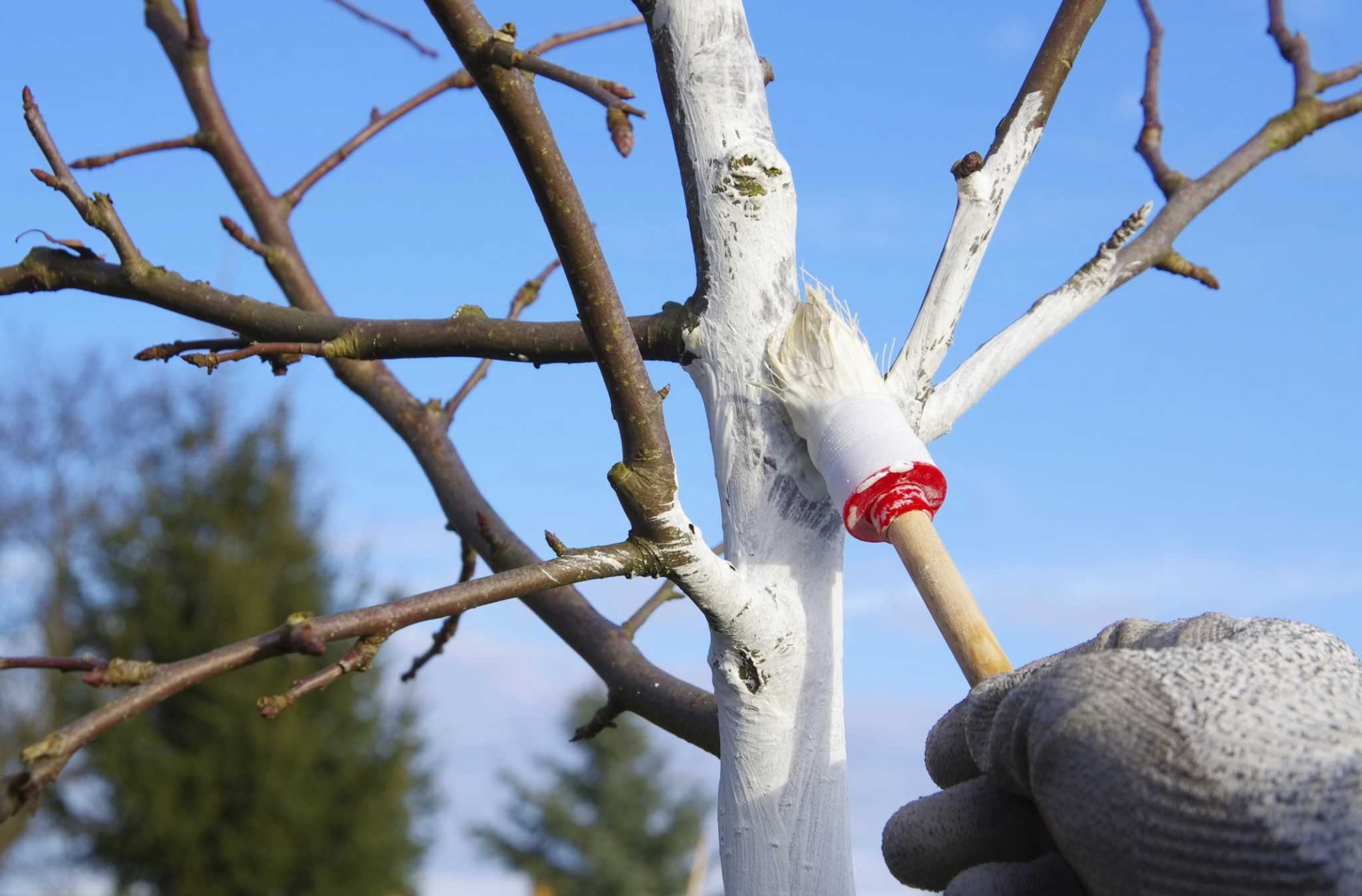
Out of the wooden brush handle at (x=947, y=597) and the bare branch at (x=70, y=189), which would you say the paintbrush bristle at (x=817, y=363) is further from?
the bare branch at (x=70, y=189)

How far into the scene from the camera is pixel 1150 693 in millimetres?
908

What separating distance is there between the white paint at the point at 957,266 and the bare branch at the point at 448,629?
101 cm

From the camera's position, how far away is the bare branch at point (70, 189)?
163 cm

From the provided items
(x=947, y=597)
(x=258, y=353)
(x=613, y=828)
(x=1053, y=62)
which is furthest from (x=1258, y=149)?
(x=613, y=828)

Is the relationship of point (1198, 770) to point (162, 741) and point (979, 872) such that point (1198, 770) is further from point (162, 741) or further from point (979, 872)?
point (162, 741)

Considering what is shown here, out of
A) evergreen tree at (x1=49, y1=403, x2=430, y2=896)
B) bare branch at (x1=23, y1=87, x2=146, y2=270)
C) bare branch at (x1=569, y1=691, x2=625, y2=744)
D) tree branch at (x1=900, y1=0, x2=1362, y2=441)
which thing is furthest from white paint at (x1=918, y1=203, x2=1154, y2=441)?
evergreen tree at (x1=49, y1=403, x2=430, y2=896)

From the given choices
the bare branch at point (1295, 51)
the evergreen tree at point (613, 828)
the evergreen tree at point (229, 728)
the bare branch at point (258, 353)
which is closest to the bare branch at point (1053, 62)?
the bare branch at point (1295, 51)

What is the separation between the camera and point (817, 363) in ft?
4.74

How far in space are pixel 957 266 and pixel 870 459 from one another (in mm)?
441

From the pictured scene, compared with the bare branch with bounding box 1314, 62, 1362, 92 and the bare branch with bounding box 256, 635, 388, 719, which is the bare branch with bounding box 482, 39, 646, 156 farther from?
the bare branch with bounding box 1314, 62, 1362, 92

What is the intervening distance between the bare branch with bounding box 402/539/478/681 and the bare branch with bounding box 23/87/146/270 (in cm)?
86

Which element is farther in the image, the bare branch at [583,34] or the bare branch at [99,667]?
the bare branch at [583,34]

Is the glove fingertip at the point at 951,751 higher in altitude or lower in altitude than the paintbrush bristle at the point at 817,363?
lower

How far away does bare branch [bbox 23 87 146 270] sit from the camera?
163 centimetres
